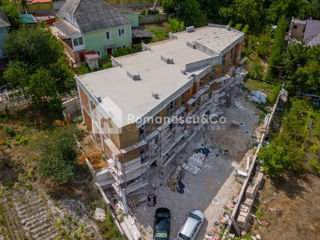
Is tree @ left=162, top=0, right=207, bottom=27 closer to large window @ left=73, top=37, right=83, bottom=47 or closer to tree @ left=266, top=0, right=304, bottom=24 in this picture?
tree @ left=266, top=0, right=304, bottom=24

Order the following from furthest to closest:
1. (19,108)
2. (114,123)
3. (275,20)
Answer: (275,20) → (19,108) → (114,123)

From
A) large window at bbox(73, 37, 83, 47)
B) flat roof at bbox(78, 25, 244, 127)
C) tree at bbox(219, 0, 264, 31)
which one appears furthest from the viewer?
tree at bbox(219, 0, 264, 31)

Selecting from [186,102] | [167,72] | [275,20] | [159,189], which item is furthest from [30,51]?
[275,20]

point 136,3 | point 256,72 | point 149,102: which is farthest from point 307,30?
point 149,102

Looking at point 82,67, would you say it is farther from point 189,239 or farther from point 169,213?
point 189,239

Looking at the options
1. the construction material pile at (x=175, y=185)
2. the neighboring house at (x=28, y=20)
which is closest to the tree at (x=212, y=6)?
the neighboring house at (x=28, y=20)

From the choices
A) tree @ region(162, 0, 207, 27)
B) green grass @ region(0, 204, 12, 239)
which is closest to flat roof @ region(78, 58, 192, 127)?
green grass @ region(0, 204, 12, 239)
